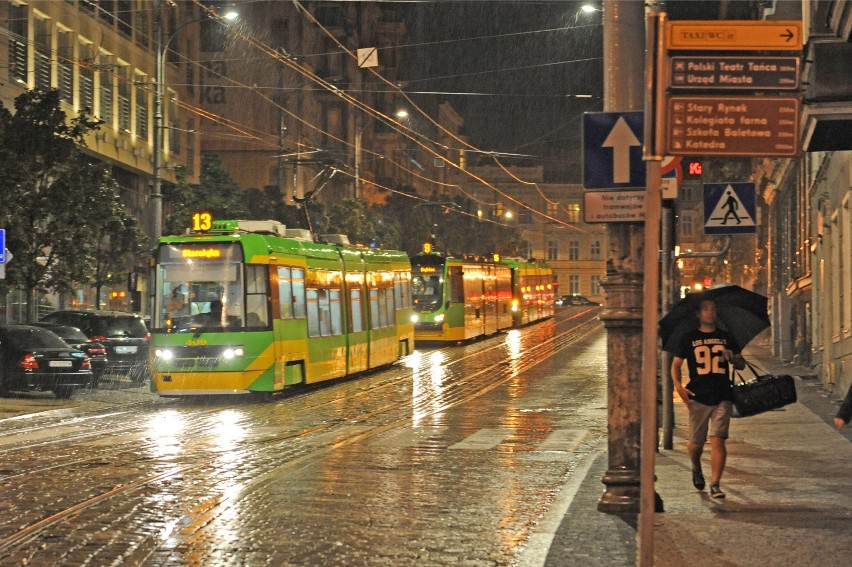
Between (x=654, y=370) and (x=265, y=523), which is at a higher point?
(x=654, y=370)

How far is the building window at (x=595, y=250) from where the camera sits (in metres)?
135

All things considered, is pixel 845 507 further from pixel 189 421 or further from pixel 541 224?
pixel 541 224

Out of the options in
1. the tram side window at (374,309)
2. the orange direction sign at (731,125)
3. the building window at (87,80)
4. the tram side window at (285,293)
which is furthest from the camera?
the building window at (87,80)

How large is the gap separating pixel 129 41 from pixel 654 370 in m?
44.0

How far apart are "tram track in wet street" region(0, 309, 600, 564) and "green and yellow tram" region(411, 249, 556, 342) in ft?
49.1

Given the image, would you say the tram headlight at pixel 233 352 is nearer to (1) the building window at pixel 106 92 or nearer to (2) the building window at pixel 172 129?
(1) the building window at pixel 106 92

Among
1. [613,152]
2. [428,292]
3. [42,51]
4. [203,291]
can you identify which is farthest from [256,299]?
[428,292]

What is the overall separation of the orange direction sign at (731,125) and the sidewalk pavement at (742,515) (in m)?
2.81

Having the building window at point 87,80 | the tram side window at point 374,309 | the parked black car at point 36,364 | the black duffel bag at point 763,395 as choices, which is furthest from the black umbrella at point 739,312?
the building window at point 87,80

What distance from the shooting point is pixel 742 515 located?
10.6 meters

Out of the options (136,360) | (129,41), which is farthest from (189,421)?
(129,41)

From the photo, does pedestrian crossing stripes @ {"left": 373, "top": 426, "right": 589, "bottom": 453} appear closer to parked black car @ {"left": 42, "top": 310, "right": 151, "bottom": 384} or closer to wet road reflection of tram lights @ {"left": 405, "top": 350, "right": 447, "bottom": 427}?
A: wet road reflection of tram lights @ {"left": 405, "top": 350, "right": 447, "bottom": 427}

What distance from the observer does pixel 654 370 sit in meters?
7.20

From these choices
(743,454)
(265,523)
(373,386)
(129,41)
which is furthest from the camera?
(129,41)
